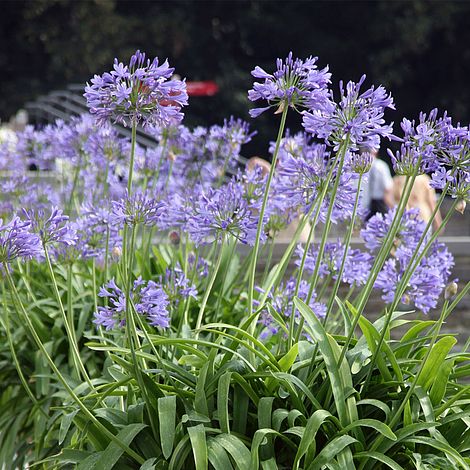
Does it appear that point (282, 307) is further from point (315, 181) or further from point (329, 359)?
point (329, 359)

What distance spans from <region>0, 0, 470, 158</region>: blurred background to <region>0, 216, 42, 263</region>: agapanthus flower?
24732 millimetres

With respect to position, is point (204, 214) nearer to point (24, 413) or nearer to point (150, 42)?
point (24, 413)

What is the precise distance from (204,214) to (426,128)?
73 cm

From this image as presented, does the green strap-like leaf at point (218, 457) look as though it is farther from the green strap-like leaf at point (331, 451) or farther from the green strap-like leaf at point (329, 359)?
the green strap-like leaf at point (329, 359)

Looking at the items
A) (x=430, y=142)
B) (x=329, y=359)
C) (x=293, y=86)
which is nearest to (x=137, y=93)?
(x=293, y=86)

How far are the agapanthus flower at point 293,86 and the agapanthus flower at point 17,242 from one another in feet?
2.37

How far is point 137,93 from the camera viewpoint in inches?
117

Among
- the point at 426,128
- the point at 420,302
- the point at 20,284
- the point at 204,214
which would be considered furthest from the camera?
the point at 20,284

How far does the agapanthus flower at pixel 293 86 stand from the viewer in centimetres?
307

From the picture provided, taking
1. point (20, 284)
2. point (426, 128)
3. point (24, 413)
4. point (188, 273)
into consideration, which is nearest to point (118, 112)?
point (426, 128)

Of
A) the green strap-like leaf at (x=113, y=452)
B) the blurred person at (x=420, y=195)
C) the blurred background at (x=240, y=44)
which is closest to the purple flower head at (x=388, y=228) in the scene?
the green strap-like leaf at (x=113, y=452)

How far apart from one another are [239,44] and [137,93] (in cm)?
2862

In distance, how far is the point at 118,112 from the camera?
302cm

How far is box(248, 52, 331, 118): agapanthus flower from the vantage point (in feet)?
10.1
